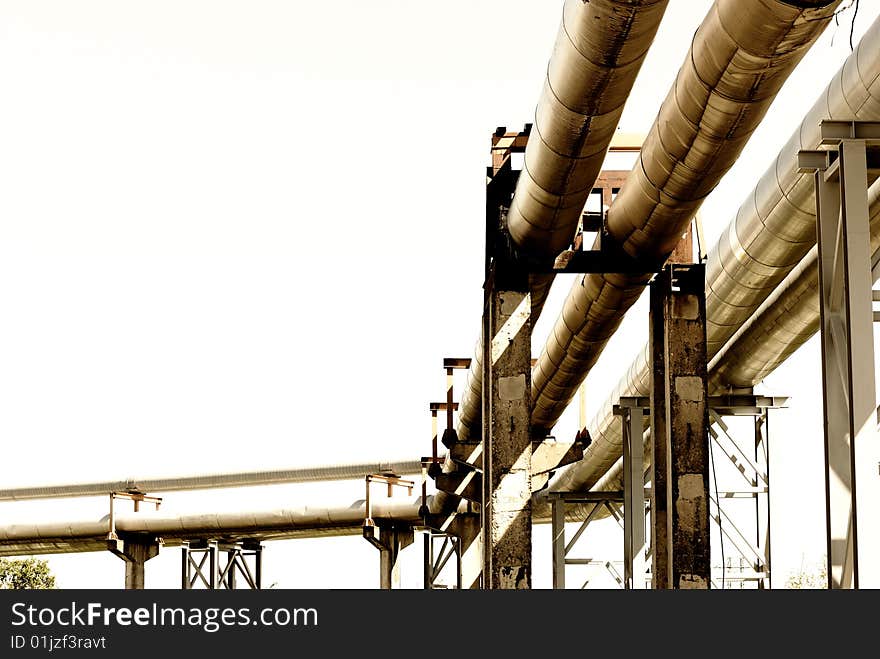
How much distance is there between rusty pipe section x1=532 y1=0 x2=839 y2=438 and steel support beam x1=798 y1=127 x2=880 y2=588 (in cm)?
64

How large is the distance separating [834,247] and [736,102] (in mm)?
1220

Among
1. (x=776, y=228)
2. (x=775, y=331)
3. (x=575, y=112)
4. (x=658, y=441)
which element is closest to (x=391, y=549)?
(x=775, y=331)

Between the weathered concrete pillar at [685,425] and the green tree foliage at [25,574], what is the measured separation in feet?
179

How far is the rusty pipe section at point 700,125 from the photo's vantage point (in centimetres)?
748

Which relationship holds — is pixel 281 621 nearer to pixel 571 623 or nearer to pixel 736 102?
pixel 571 623

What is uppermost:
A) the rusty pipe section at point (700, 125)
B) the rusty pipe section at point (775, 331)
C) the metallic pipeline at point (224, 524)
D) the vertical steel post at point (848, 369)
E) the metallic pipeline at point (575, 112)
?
the metallic pipeline at point (575, 112)

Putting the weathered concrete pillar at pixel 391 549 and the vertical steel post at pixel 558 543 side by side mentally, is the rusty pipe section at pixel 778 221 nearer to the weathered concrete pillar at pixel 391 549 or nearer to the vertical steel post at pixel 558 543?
the vertical steel post at pixel 558 543

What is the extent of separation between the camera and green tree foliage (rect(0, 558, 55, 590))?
61.2m

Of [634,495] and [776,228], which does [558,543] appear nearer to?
[634,495]

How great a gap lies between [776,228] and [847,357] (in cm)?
308

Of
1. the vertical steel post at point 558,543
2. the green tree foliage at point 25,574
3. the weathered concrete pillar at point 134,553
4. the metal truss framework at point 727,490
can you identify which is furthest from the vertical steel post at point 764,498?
the green tree foliage at point 25,574

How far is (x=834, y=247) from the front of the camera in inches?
324

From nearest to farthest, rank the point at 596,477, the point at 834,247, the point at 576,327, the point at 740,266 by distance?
1. the point at 834,247
2. the point at 740,266
3. the point at 576,327
4. the point at 596,477

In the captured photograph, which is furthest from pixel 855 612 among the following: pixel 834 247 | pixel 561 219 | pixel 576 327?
pixel 576 327
